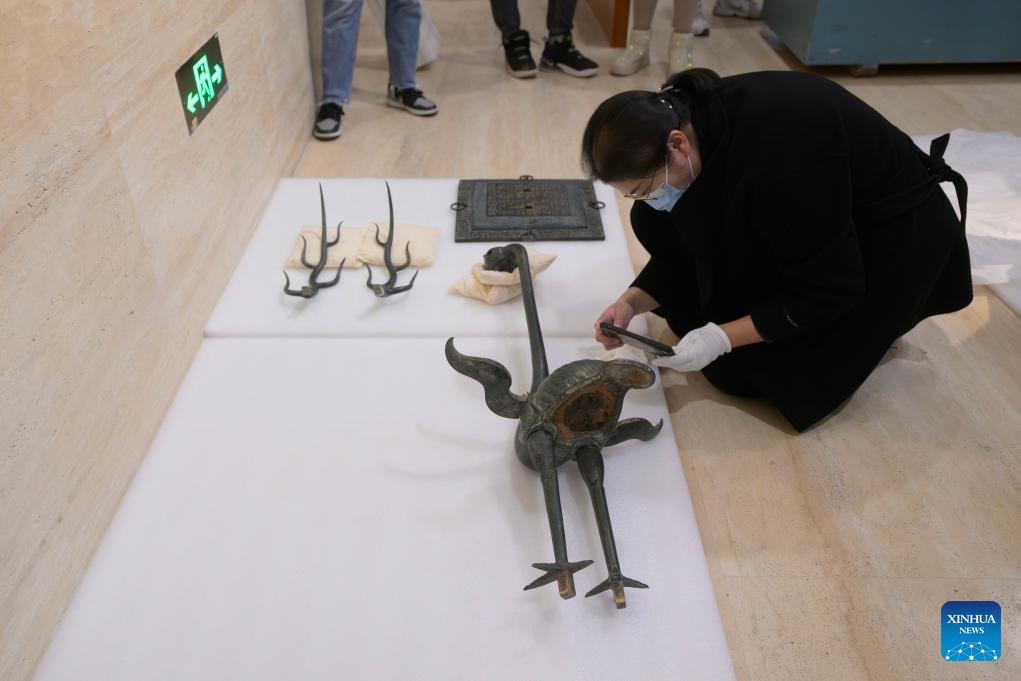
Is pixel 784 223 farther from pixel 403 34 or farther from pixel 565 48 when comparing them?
pixel 565 48

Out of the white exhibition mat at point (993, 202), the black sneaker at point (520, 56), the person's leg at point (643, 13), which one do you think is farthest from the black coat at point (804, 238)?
the person's leg at point (643, 13)

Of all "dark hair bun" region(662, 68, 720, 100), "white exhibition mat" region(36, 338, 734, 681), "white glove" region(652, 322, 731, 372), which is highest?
"dark hair bun" region(662, 68, 720, 100)

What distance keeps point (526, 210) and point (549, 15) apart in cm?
182

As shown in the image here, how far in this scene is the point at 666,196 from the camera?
4.80 ft

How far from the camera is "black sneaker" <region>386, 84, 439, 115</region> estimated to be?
3.24 metres

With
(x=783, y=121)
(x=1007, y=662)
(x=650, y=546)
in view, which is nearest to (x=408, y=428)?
(x=650, y=546)

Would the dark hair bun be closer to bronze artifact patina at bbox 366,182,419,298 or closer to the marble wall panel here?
bronze artifact patina at bbox 366,182,419,298

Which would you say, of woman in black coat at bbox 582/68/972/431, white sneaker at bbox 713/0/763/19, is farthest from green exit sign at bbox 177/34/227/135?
white sneaker at bbox 713/0/763/19

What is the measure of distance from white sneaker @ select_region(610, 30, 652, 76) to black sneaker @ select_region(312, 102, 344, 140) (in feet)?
4.55

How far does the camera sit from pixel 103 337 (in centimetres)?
142

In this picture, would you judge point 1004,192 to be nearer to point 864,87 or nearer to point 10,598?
point 864,87

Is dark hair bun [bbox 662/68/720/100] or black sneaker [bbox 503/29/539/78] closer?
dark hair bun [bbox 662/68/720/100]

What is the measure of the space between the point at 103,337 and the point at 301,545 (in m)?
0.54

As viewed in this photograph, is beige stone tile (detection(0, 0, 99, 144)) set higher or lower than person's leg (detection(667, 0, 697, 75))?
higher
